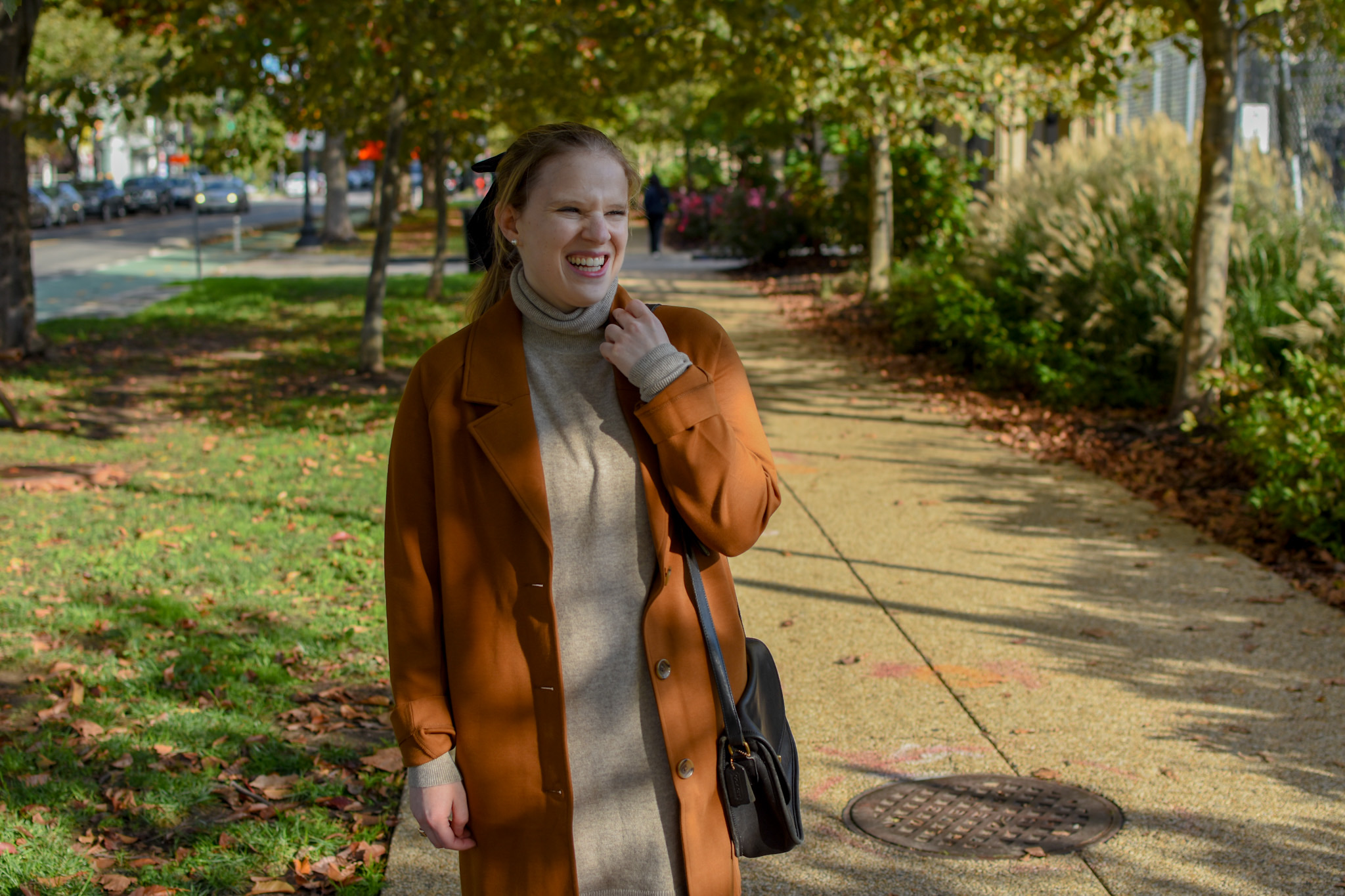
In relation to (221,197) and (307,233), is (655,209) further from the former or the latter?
(221,197)

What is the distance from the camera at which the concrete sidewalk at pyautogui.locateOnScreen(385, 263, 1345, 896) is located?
359 centimetres

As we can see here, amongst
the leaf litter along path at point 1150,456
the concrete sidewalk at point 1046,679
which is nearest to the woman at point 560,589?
the concrete sidewalk at point 1046,679

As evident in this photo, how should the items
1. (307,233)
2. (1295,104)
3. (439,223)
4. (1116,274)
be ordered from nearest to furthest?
(1116,274), (1295,104), (439,223), (307,233)

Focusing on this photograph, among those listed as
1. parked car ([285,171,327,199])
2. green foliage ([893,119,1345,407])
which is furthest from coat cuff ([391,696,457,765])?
parked car ([285,171,327,199])

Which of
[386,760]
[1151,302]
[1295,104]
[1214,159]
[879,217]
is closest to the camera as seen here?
[386,760]

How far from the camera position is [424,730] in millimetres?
2092

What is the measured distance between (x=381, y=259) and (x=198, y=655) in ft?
25.1

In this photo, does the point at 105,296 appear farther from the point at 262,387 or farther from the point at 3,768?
the point at 3,768

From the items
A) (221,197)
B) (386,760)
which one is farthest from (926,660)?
(221,197)

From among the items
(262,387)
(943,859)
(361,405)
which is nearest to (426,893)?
(943,859)

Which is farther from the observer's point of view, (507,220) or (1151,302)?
(1151,302)

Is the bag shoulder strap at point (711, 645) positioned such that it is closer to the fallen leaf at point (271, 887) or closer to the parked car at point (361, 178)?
the fallen leaf at point (271, 887)

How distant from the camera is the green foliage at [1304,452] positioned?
6227 mm

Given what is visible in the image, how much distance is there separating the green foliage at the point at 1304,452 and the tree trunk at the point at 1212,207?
1.51 meters
